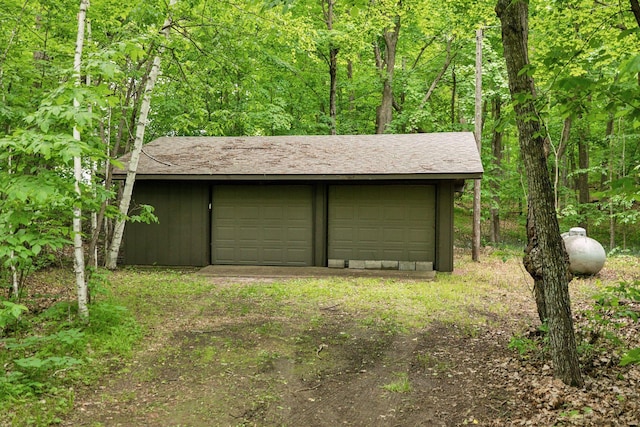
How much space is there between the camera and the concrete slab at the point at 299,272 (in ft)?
35.0

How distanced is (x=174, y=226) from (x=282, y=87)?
8909 mm

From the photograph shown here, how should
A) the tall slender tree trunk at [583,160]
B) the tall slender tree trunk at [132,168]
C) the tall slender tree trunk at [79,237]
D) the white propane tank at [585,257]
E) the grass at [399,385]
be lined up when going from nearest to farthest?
the grass at [399,385], the tall slender tree trunk at [79,237], the tall slender tree trunk at [132,168], the white propane tank at [585,257], the tall slender tree trunk at [583,160]

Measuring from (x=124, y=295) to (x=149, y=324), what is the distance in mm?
2046

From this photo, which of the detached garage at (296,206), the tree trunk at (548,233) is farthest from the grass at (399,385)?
the detached garage at (296,206)

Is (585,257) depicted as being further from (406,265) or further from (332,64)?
(332,64)

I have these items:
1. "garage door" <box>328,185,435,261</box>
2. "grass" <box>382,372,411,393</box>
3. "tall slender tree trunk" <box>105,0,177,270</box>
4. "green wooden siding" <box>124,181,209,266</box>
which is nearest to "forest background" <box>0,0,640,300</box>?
"tall slender tree trunk" <box>105,0,177,270</box>

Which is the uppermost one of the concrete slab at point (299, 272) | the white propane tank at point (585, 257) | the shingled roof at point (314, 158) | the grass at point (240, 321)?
the shingled roof at point (314, 158)

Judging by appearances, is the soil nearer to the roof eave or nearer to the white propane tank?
the roof eave

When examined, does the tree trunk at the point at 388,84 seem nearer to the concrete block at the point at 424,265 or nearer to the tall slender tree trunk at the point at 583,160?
the tall slender tree trunk at the point at 583,160

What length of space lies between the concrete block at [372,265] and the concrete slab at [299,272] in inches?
11.2

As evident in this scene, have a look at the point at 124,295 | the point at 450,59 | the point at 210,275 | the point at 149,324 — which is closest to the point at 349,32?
the point at 450,59

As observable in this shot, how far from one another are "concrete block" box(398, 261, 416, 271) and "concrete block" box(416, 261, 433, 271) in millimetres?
93

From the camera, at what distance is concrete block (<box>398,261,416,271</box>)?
1144 centimetres

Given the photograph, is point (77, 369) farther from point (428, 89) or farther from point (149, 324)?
point (428, 89)
